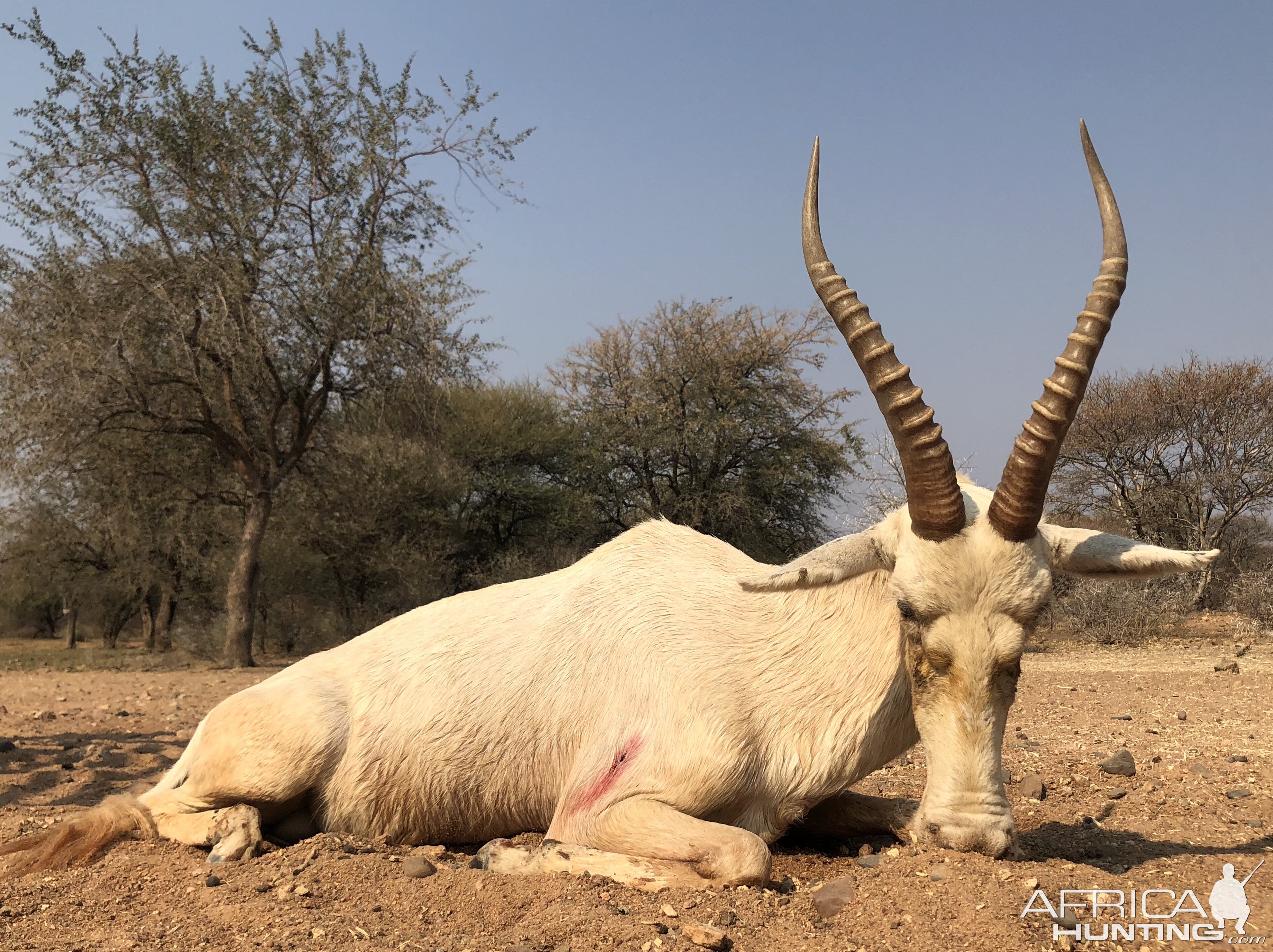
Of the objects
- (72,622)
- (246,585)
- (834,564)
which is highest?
(246,585)

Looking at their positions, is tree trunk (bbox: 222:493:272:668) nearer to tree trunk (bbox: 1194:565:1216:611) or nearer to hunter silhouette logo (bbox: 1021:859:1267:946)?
hunter silhouette logo (bbox: 1021:859:1267:946)

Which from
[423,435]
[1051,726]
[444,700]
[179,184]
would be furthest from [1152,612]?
[179,184]

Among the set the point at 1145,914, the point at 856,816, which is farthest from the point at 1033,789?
the point at 1145,914

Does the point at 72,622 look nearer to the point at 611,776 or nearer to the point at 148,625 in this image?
the point at 148,625

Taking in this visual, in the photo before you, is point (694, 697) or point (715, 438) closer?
point (694, 697)

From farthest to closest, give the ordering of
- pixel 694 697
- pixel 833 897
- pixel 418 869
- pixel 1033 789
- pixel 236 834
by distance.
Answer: pixel 1033 789, pixel 236 834, pixel 694 697, pixel 418 869, pixel 833 897

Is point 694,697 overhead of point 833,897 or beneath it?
overhead

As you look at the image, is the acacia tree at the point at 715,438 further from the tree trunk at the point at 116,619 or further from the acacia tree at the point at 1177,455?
the tree trunk at the point at 116,619

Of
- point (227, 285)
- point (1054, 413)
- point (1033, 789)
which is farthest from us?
point (227, 285)

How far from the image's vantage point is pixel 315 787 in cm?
Answer: 418

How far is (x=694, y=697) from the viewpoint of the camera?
12.4 feet

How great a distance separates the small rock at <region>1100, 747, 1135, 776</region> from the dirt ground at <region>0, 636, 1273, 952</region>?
67 mm

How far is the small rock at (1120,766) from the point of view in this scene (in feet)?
17.5

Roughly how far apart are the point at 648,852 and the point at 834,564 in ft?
4.02
